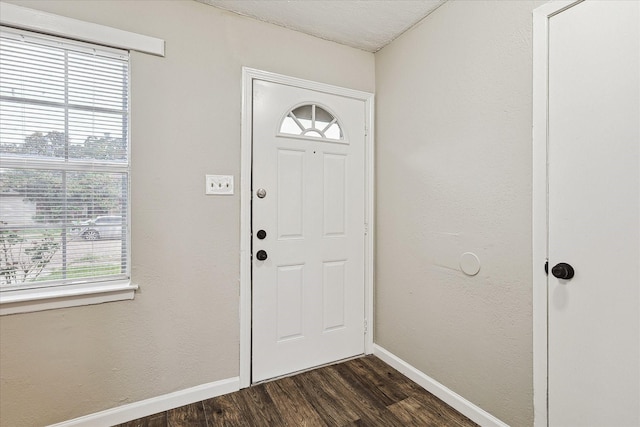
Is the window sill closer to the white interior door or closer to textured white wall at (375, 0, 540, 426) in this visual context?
textured white wall at (375, 0, 540, 426)

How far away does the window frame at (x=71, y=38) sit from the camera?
149cm

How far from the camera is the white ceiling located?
1889 mm

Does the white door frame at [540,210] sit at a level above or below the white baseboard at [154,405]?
above

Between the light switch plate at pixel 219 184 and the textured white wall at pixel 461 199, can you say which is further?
the light switch plate at pixel 219 184

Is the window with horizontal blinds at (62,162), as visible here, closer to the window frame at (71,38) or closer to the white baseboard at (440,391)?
the window frame at (71,38)

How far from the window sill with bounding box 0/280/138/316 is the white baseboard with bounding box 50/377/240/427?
61 cm

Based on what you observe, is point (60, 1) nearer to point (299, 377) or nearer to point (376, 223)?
point (376, 223)

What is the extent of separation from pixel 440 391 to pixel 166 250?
189 cm

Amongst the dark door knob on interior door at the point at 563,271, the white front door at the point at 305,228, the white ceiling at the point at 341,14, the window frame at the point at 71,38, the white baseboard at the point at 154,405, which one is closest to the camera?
the dark door knob on interior door at the point at 563,271

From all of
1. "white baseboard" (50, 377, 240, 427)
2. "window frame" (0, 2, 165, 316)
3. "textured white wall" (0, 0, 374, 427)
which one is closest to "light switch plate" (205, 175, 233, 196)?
"textured white wall" (0, 0, 374, 427)

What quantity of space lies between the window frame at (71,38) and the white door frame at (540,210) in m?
1.96

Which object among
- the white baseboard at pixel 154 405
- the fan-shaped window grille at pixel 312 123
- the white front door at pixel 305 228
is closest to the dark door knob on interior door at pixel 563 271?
the white front door at pixel 305 228

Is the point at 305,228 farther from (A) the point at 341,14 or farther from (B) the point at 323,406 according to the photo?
(A) the point at 341,14

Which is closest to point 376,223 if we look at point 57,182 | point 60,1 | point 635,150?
point 635,150
